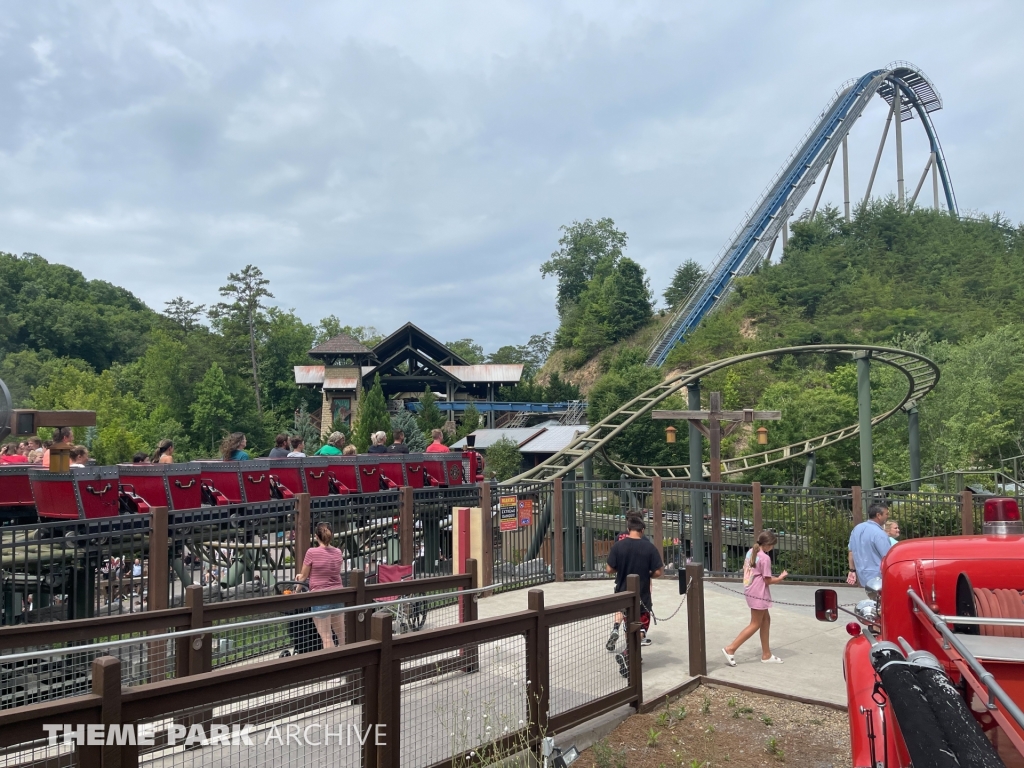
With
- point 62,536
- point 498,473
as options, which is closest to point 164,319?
point 498,473

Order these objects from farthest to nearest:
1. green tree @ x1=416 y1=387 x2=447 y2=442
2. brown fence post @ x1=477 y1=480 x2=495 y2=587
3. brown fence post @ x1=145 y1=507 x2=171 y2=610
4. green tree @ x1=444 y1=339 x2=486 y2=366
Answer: green tree @ x1=444 y1=339 x2=486 y2=366
green tree @ x1=416 y1=387 x2=447 y2=442
brown fence post @ x1=477 y1=480 x2=495 y2=587
brown fence post @ x1=145 y1=507 x2=171 y2=610

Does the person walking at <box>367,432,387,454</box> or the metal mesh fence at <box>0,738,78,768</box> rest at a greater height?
the person walking at <box>367,432,387,454</box>

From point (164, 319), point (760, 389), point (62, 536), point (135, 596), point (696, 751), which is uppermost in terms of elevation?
point (164, 319)

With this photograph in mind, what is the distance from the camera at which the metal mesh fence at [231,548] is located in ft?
27.3

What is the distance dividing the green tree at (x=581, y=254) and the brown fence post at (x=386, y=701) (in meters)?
95.7

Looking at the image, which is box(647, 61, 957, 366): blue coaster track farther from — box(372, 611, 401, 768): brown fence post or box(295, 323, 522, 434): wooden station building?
box(372, 611, 401, 768): brown fence post

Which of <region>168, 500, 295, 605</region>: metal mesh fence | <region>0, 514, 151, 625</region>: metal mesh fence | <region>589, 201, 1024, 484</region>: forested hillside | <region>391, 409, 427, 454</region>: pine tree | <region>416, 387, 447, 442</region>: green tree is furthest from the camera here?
<region>416, 387, 447, 442</region>: green tree

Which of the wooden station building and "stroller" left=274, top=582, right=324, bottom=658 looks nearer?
"stroller" left=274, top=582, right=324, bottom=658

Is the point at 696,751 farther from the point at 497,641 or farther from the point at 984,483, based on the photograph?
the point at 984,483

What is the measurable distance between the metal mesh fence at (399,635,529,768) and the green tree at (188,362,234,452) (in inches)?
2478

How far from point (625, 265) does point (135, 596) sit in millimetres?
73865

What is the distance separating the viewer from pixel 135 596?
8.36 metres

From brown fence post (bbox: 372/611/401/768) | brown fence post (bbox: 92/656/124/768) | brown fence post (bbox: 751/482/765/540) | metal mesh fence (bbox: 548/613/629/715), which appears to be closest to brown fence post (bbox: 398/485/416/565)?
metal mesh fence (bbox: 548/613/629/715)

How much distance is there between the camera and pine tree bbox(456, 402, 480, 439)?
2205 inches
